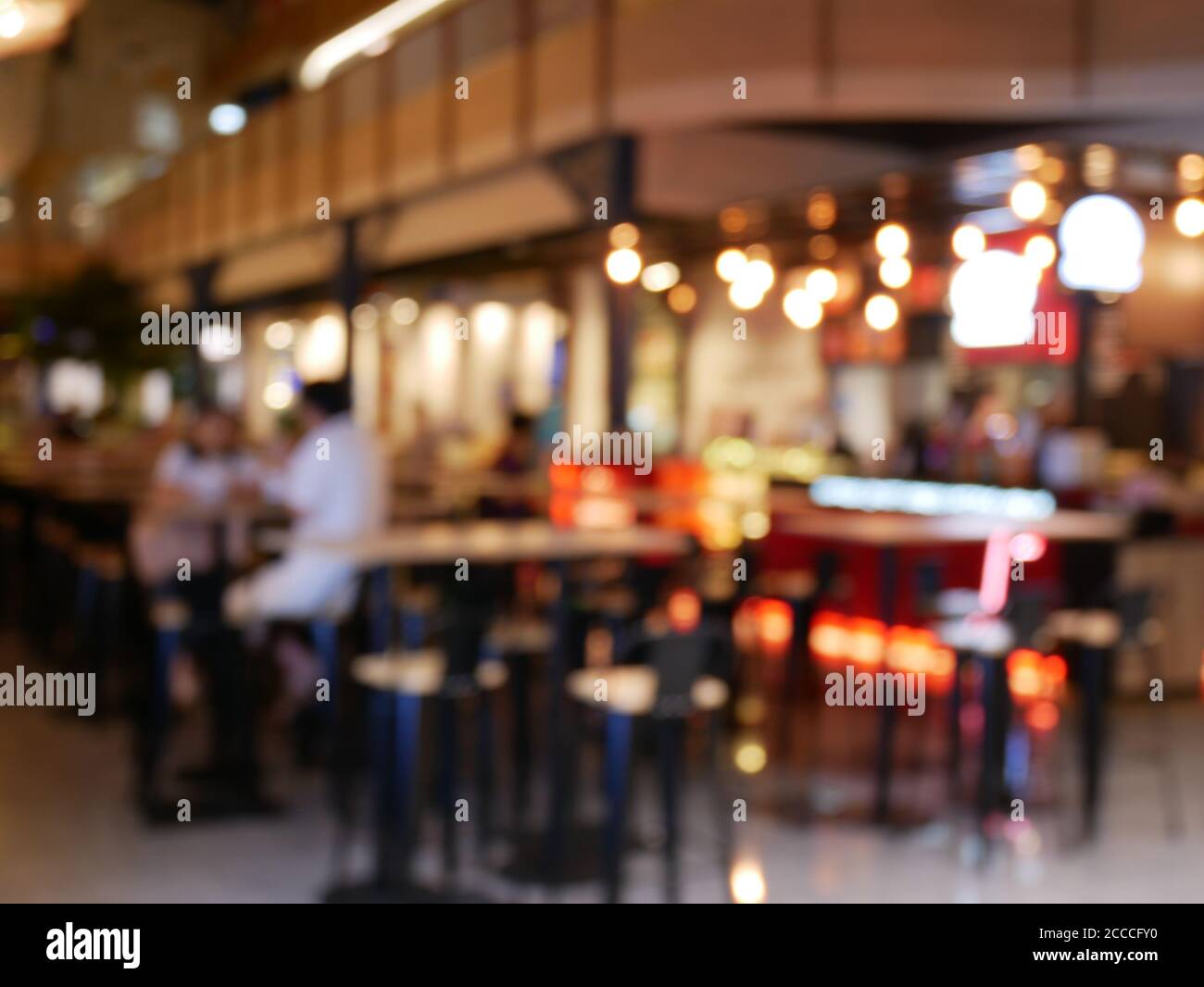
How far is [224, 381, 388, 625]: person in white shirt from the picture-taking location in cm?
543

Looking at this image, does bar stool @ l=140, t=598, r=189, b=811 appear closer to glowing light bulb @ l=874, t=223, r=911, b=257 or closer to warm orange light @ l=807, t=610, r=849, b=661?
warm orange light @ l=807, t=610, r=849, b=661

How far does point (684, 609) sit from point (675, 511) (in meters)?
2.28

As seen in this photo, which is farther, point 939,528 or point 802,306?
point 802,306

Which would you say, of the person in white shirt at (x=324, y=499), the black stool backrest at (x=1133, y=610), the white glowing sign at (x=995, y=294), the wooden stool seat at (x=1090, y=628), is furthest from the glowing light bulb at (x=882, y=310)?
the person in white shirt at (x=324, y=499)

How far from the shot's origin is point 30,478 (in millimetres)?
9016

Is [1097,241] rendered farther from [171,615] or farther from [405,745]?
[171,615]

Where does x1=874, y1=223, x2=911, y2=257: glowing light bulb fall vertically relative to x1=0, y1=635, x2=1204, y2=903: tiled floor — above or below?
above

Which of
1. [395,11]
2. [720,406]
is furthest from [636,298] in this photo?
Result: [395,11]

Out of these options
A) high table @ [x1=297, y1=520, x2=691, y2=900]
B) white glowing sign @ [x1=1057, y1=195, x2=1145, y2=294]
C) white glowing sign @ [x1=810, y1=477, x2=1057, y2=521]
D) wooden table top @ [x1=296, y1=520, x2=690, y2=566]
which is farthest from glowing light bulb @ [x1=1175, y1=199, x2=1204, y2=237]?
high table @ [x1=297, y1=520, x2=691, y2=900]

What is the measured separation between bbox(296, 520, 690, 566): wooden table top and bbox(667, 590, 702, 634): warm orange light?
0.57m

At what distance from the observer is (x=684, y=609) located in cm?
807

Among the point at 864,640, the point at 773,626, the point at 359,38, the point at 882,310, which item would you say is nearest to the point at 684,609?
the point at 864,640
